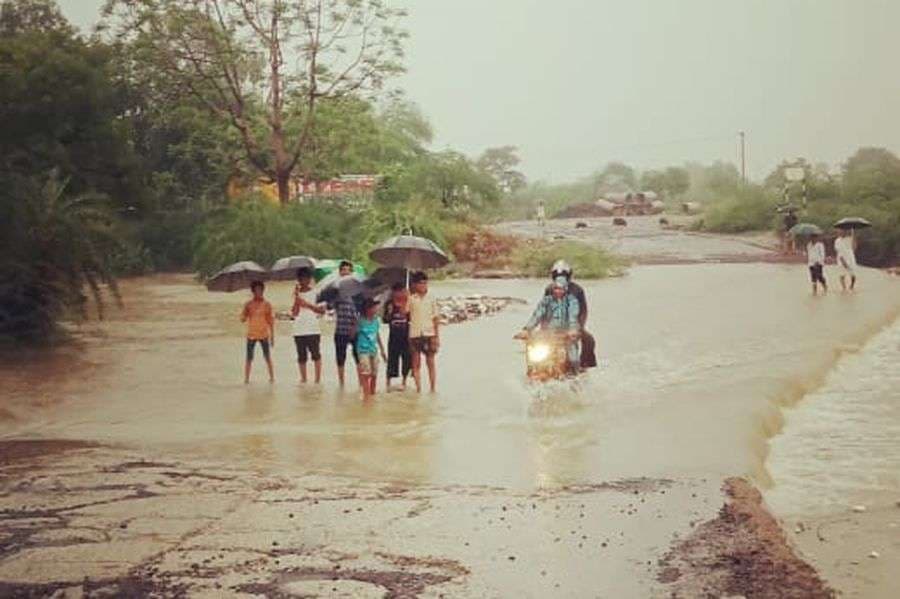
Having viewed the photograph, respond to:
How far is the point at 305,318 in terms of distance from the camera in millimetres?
14156

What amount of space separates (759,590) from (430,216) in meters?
30.5

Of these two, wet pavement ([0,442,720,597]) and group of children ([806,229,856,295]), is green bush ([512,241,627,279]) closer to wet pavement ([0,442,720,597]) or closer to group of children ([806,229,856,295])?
group of children ([806,229,856,295])

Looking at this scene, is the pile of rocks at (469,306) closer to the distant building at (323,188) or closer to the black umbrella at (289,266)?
the black umbrella at (289,266)

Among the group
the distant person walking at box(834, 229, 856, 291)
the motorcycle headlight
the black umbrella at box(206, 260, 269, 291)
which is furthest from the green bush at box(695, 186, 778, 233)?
the motorcycle headlight

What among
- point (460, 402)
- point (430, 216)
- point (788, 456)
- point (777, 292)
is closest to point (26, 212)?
point (460, 402)

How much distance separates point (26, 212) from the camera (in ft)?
56.6

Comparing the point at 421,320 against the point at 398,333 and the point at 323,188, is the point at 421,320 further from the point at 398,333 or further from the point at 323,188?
the point at 323,188

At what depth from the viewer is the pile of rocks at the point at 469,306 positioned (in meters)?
23.1

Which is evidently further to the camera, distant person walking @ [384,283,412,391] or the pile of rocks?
the pile of rocks

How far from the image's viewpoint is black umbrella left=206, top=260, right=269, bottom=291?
49.4 feet

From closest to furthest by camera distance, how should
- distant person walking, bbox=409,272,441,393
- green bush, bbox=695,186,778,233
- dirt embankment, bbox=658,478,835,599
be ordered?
1. dirt embankment, bbox=658,478,835,599
2. distant person walking, bbox=409,272,441,393
3. green bush, bbox=695,186,778,233

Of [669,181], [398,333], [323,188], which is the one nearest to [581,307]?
[398,333]

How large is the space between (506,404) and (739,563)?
6458 millimetres

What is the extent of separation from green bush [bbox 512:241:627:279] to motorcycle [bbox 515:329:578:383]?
20.4 meters
